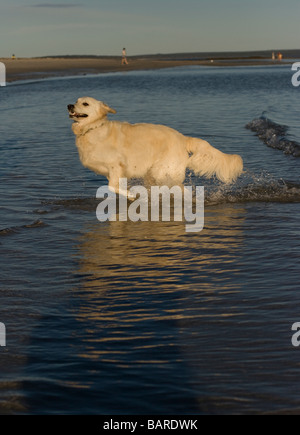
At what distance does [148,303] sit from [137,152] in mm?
3619

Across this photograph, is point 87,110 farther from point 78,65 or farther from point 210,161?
point 78,65

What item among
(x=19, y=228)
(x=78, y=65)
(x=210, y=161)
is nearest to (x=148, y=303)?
(x=19, y=228)

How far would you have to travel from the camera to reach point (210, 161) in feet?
27.2

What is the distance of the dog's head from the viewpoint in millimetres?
7691

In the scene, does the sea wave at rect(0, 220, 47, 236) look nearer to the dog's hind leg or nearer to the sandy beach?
the dog's hind leg

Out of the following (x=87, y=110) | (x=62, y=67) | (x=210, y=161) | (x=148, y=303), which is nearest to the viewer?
(x=148, y=303)

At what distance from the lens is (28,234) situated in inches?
272

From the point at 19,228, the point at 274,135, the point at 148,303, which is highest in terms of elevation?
the point at 274,135

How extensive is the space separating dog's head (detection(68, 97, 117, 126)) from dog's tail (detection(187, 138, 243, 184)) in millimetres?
1284

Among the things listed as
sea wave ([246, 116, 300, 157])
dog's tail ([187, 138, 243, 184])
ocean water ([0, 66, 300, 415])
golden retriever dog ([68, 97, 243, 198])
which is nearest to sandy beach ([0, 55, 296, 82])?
sea wave ([246, 116, 300, 157])

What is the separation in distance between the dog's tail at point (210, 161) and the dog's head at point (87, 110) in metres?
1.28

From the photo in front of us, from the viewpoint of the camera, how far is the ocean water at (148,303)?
3.61 m

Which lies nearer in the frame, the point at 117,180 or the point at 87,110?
the point at 87,110

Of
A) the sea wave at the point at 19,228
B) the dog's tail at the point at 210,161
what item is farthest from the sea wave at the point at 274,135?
the sea wave at the point at 19,228
